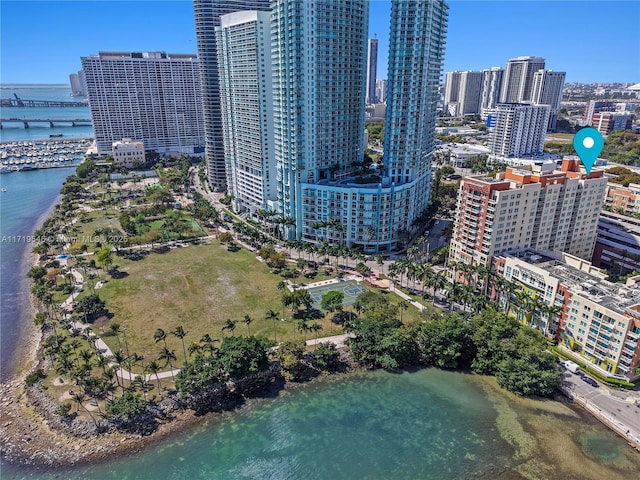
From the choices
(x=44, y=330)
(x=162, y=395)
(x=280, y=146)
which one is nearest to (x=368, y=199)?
(x=280, y=146)

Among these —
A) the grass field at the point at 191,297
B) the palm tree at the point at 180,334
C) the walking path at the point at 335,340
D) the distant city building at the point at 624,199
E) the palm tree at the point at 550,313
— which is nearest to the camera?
the palm tree at the point at 180,334

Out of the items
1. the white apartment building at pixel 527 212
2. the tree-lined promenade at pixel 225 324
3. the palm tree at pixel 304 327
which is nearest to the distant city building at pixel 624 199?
the white apartment building at pixel 527 212

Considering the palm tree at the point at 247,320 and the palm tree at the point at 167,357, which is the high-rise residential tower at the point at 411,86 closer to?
the palm tree at the point at 247,320

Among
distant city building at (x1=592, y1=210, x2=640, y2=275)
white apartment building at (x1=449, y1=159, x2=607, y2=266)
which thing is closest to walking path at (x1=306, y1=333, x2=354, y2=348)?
white apartment building at (x1=449, y1=159, x2=607, y2=266)

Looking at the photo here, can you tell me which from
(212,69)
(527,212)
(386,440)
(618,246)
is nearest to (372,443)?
(386,440)

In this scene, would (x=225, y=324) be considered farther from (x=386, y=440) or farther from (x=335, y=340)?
(x=386, y=440)

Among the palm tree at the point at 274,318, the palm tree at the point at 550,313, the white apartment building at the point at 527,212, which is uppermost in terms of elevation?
the white apartment building at the point at 527,212
